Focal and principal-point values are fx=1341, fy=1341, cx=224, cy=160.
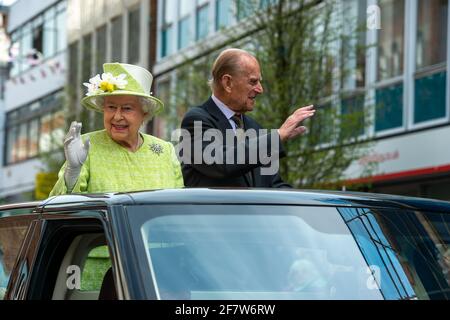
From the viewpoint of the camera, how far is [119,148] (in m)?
6.11

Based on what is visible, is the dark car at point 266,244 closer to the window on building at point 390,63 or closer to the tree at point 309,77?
the tree at point 309,77

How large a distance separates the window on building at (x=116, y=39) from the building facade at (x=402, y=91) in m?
15.4

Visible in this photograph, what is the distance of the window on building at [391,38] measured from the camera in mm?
22891

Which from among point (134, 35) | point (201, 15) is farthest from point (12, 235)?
point (134, 35)

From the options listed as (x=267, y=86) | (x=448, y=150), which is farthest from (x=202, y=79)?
(x=448, y=150)

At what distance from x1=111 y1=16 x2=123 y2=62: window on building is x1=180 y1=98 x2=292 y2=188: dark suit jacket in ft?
107

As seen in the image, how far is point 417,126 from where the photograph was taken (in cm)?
2200

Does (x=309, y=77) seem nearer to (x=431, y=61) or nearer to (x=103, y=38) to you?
(x=431, y=61)

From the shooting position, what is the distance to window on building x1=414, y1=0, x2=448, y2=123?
21484 mm

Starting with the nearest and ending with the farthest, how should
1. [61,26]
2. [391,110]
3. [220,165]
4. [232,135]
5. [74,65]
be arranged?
1. [220,165]
2. [232,135]
3. [391,110]
4. [74,65]
5. [61,26]

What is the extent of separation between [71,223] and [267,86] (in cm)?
1394

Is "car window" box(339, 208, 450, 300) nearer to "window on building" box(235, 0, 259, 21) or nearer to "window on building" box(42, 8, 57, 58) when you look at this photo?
"window on building" box(235, 0, 259, 21)

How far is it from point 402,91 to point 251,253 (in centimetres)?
1893

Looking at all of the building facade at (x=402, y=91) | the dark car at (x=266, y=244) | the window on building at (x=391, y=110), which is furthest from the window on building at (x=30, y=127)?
the dark car at (x=266, y=244)
